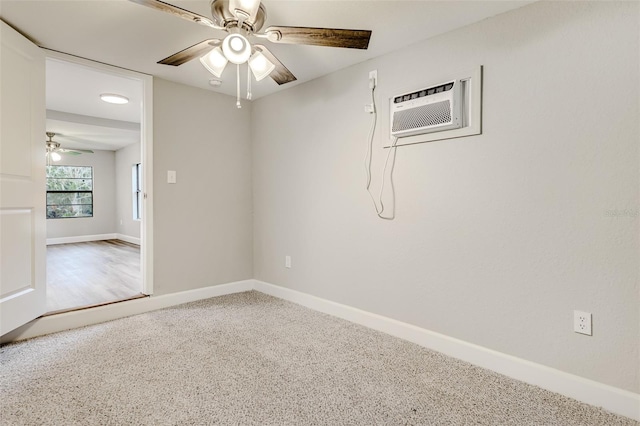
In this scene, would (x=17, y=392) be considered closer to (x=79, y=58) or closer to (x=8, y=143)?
(x=8, y=143)

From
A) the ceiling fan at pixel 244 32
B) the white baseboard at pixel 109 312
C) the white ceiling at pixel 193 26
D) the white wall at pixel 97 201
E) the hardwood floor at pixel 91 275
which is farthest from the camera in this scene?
the white wall at pixel 97 201

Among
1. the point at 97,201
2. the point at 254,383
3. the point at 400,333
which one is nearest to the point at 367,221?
the point at 400,333

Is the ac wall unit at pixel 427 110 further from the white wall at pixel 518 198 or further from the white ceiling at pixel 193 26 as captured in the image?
the white ceiling at pixel 193 26

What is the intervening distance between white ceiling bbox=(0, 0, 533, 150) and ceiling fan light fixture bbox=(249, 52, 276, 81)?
267 millimetres

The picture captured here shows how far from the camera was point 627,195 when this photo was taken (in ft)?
4.99

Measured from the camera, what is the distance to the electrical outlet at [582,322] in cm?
162

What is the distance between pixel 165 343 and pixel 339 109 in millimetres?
2165

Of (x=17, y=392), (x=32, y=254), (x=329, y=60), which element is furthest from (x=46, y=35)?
(x=17, y=392)

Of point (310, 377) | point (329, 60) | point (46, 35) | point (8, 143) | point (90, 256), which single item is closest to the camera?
point (310, 377)

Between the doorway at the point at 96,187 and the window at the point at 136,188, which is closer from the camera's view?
the doorway at the point at 96,187

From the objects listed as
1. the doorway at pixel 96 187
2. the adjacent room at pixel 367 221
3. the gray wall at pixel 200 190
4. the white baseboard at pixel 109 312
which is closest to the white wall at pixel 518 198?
the adjacent room at pixel 367 221

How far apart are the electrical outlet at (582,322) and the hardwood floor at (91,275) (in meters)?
3.20

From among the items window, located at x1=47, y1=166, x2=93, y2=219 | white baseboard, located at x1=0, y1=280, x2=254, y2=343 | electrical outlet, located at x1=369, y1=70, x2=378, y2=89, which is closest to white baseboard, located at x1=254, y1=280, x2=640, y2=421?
white baseboard, located at x1=0, y1=280, x2=254, y2=343

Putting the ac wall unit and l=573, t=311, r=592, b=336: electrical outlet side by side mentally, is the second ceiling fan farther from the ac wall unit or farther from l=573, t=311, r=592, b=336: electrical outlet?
l=573, t=311, r=592, b=336: electrical outlet
